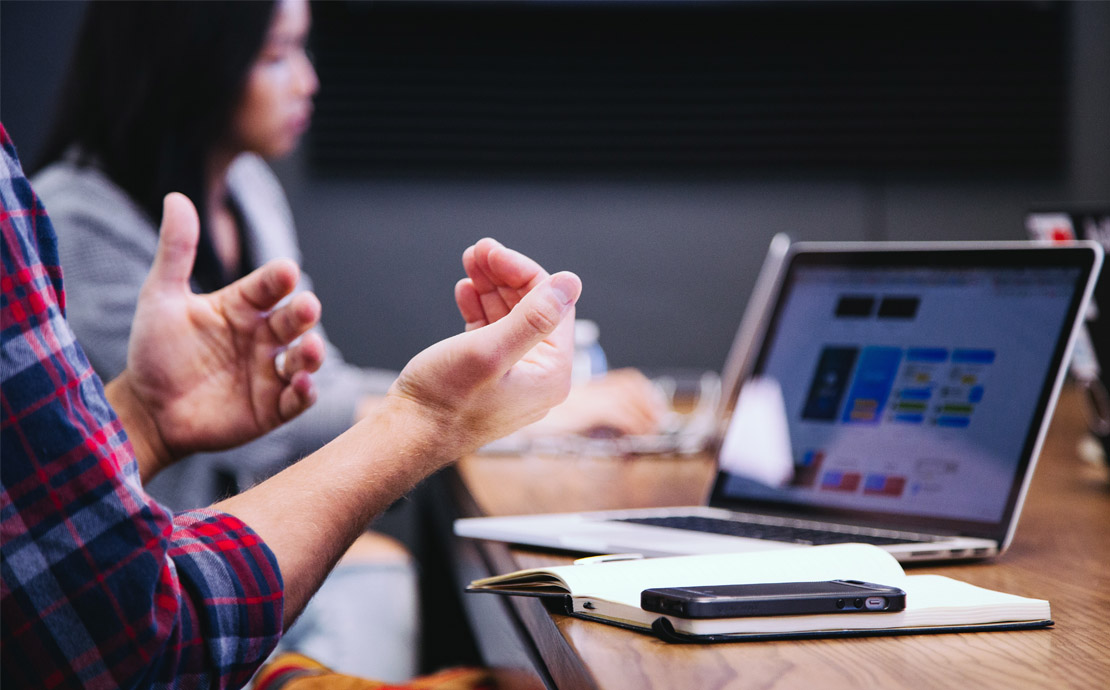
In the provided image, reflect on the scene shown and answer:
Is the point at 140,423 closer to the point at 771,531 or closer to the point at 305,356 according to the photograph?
the point at 305,356

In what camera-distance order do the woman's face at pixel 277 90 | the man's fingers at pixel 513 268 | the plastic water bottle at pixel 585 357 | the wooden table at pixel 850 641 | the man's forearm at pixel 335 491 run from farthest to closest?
1. the plastic water bottle at pixel 585 357
2. the woman's face at pixel 277 90
3. the man's fingers at pixel 513 268
4. the man's forearm at pixel 335 491
5. the wooden table at pixel 850 641

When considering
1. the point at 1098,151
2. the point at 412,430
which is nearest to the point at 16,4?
the point at 412,430

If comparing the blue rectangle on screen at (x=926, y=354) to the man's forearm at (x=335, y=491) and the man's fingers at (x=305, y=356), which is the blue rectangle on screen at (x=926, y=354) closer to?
the man's forearm at (x=335, y=491)

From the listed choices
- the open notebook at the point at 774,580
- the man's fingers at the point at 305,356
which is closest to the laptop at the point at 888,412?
the open notebook at the point at 774,580

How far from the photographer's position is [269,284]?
1098 mm

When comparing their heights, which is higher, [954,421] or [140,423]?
[954,421]

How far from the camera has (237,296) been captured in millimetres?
1123

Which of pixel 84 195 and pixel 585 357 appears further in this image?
pixel 585 357

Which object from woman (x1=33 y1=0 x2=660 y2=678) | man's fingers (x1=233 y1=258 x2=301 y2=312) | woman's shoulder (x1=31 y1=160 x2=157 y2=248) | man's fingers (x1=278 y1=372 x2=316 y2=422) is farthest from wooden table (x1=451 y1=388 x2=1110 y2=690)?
woman's shoulder (x1=31 y1=160 x2=157 y2=248)

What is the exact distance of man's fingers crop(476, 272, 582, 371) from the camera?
28.8 inches

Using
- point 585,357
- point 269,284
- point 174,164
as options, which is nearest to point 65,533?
point 269,284

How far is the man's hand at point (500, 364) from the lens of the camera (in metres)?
0.74

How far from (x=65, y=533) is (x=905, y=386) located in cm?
78

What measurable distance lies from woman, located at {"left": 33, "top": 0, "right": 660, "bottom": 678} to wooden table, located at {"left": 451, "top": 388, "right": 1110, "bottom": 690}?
59 centimetres
